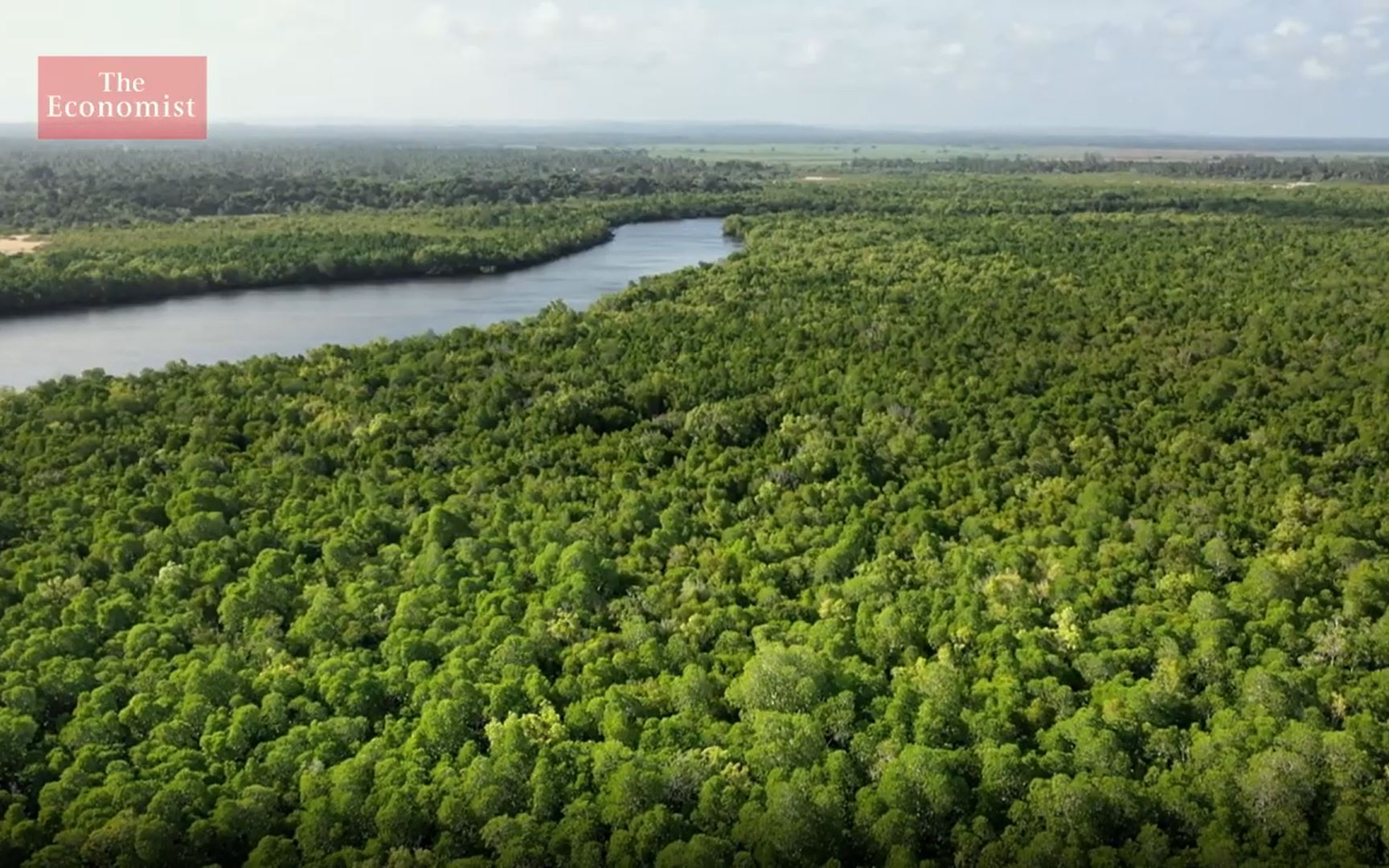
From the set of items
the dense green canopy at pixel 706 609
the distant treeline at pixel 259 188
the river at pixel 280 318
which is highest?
the distant treeline at pixel 259 188

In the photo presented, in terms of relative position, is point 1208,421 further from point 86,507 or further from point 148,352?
point 148,352

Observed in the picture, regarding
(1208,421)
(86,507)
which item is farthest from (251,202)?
(1208,421)

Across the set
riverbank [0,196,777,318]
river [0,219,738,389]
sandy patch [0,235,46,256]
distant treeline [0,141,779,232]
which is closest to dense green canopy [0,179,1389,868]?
river [0,219,738,389]

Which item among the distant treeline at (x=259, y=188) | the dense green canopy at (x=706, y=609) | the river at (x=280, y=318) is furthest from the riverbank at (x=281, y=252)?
the dense green canopy at (x=706, y=609)

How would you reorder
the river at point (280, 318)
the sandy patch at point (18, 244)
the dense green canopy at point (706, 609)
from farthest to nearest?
the sandy patch at point (18, 244) → the river at point (280, 318) → the dense green canopy at point (706, 609)

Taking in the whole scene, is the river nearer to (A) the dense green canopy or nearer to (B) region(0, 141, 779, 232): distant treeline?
(A) the dense green canopy

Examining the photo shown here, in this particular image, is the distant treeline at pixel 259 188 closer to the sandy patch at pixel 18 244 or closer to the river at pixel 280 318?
the sandy patch at pixel 18 244

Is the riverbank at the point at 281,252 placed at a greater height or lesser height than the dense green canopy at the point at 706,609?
greater
